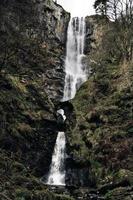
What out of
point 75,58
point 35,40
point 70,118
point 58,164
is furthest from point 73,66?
point 58,164

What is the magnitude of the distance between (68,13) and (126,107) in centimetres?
2733

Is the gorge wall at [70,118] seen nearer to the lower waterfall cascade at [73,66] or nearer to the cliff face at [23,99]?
the cliff face at [23,99]

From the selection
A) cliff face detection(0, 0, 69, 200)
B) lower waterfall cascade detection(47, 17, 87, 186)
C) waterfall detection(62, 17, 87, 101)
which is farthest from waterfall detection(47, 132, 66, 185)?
waterfall detection(62, 17, 87, 101)

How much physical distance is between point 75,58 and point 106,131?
22.9m

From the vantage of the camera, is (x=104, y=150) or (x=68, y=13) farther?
(x=68, y=13)

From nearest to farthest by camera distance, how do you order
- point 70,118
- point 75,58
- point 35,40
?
point 35,40, point 70,118, point 75,58

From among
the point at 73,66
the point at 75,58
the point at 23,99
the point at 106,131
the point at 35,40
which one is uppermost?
the point at 75,58

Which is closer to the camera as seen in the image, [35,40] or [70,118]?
[35,40]

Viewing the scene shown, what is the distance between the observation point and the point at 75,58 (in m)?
51.6

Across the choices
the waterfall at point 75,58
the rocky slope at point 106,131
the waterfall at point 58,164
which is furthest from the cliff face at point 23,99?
the waterfall at point 75,58

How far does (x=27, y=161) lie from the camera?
30.3 meters

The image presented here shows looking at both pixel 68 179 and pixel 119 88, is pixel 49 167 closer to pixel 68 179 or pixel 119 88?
pixel 68 179

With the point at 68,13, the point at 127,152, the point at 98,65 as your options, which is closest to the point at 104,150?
the point at 127,152

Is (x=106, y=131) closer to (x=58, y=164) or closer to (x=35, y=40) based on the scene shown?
(x=58, y=164)
